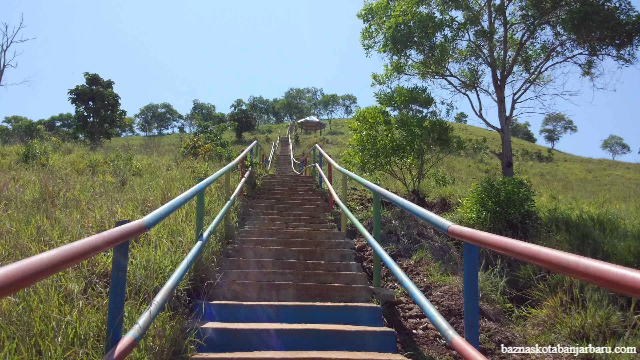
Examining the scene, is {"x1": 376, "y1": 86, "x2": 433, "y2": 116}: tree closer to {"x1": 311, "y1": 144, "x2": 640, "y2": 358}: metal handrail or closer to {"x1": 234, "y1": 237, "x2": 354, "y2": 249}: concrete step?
{"x1": 234, "y1": 237, "x2": 354, "y2": 249}: concrete step

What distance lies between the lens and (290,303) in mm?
3320

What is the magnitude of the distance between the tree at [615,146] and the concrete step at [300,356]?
75.4m

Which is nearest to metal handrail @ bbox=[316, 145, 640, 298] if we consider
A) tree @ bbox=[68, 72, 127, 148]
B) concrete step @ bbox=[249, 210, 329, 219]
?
concrete step @ bbox=[249, 210, 329, 219]

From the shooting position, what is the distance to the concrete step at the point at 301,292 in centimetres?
364

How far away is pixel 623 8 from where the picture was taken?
322 inches

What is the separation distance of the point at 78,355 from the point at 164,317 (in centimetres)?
53

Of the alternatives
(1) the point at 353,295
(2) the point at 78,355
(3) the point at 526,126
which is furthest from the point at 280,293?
(3) the point at 526,126

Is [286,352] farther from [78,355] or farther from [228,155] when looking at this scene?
[228,155]

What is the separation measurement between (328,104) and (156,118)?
3142 centimetres

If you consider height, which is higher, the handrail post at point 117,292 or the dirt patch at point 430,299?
the handrail post at point 117,292

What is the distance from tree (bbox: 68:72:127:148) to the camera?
25031mm

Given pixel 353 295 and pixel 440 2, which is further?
pixel 440 2

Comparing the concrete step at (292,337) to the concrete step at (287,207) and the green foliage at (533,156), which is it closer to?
the concrete step at (287,207)

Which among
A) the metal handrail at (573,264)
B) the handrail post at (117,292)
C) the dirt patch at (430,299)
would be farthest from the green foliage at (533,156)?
the handrail post at (117,292)
